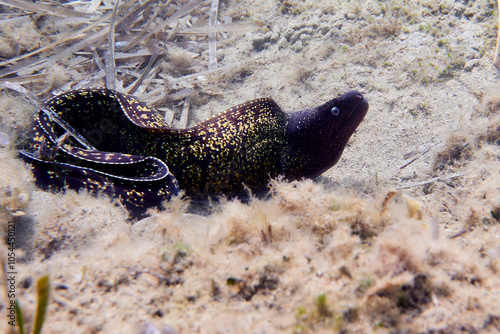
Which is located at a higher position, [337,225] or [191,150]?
[337,225]

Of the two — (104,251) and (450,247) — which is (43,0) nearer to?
(104,251)

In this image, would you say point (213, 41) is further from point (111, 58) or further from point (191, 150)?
point (191, 150)

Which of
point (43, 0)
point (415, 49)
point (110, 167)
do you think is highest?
point (43, 0)

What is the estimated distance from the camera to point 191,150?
297 centimetres

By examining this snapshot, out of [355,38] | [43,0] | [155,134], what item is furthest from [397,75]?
[43,0]

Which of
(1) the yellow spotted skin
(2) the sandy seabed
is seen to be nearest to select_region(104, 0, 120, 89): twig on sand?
(2) the sandy seabed

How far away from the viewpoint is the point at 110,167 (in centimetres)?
286

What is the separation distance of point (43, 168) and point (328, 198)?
9.16 ft

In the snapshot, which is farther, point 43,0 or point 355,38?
point 43,0

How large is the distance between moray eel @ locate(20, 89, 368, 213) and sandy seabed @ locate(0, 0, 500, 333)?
285 millimetres

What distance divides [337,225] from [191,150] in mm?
1849

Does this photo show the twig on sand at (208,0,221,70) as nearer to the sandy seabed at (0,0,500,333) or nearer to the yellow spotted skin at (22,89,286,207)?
the sandy seabed at (0,0,500,333)

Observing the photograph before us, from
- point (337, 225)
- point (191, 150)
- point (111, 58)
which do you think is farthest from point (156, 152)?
point (111, 58)

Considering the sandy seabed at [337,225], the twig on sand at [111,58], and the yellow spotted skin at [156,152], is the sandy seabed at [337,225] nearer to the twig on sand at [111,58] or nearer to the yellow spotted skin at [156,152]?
the yellow spotted skin at [156,152]
